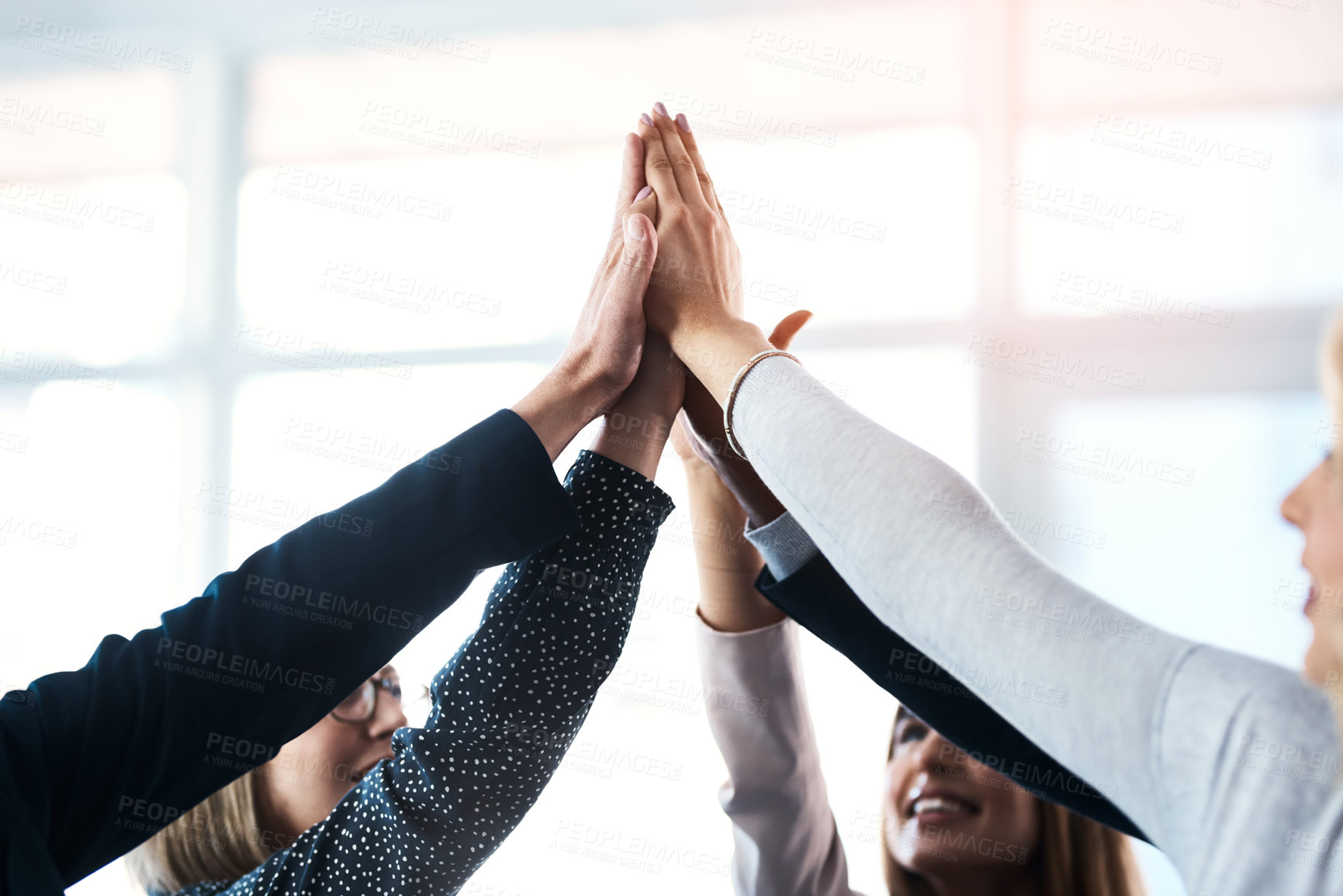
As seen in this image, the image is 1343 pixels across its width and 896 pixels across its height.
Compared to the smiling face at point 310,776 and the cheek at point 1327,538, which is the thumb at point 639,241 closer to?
the cheek at point 1327,538

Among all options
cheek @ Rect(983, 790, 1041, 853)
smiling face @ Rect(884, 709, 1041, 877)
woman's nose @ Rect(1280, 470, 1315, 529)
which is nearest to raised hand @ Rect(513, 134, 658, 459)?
woman's nose @ Rect(1280, 470, 1315, 529)

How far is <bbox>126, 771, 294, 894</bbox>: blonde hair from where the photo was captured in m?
1.25

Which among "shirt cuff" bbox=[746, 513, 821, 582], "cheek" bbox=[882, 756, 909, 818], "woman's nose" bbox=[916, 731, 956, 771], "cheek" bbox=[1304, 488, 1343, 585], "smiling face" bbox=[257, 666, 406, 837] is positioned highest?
"shirt cuff" bbox=[746, 513, 821, 582]

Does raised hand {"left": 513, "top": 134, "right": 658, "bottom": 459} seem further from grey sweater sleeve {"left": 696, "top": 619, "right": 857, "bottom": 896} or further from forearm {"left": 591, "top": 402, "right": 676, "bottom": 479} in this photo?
grey sweater sleeve {"left": 696, "top": 619, "right": 857, "bottom": 896}

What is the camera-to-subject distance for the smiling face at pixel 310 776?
1.33 meters

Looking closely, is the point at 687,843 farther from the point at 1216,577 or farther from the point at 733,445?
the point at 733,445

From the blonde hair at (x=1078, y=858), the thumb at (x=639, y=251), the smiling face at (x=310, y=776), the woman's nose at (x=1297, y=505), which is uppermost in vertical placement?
the thumb at (x=639, y=251)

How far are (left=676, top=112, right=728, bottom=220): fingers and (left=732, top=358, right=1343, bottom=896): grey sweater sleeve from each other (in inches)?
20.1

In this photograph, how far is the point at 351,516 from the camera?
2.52 feet

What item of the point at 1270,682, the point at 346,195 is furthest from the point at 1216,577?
the point at 346,195

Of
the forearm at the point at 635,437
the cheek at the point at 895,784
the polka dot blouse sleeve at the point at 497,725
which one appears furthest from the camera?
A: the cheek at the point at 895,784

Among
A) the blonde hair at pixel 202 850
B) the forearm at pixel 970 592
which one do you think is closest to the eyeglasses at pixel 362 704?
the blonde hair at pixel 202 850

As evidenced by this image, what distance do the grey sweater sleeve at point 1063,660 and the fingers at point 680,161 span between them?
0.49m

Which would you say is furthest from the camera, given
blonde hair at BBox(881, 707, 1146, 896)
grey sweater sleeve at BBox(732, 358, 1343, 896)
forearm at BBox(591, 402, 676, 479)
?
blonde hair at BBox(881, 707, 1146, 896)
